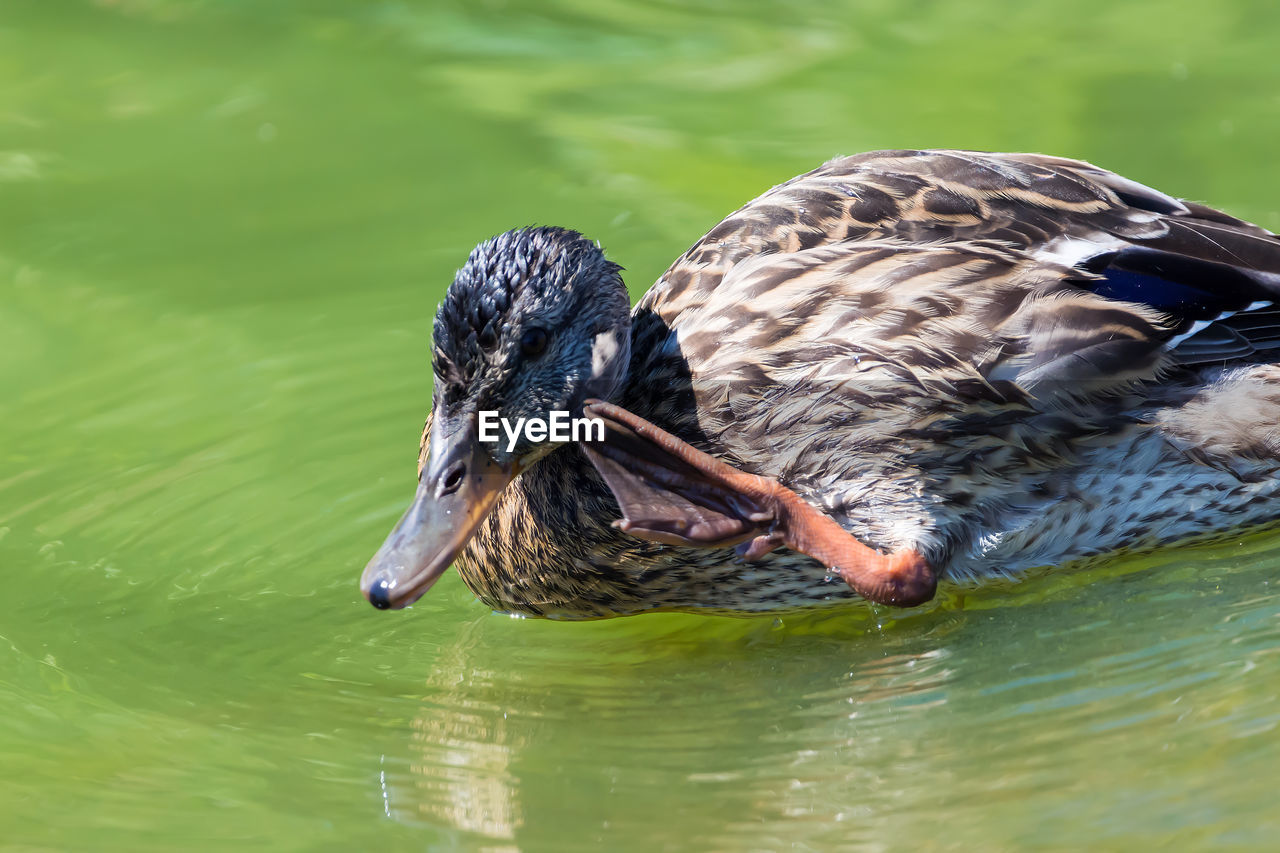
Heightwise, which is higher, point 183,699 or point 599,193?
point 599,193

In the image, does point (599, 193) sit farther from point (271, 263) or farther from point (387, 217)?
point (271, 263)

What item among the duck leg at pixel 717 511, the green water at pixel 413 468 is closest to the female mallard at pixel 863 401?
the duck leg at pixel 717 511

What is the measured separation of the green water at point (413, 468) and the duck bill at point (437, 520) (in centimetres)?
45

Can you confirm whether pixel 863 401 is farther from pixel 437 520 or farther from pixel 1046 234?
pixel 437 520

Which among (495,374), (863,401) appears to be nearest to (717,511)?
(863,401)

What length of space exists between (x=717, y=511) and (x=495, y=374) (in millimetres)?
860

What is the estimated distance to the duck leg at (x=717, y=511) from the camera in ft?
17.1

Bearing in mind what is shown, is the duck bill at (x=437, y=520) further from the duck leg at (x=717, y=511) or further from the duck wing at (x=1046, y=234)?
the duck wing at (x=1046, y=234)

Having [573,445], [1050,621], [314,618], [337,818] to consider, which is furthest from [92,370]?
[1050,621]

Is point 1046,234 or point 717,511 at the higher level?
point 1046,234

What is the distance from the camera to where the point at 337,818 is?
4.49m

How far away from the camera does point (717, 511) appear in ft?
17.3

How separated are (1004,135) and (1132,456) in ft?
13.4

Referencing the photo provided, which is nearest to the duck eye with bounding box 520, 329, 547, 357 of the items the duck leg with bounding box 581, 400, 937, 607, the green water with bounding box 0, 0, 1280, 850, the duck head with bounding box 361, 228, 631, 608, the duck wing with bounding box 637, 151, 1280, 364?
the duck head with bounding box 361, 228, 631, 608
